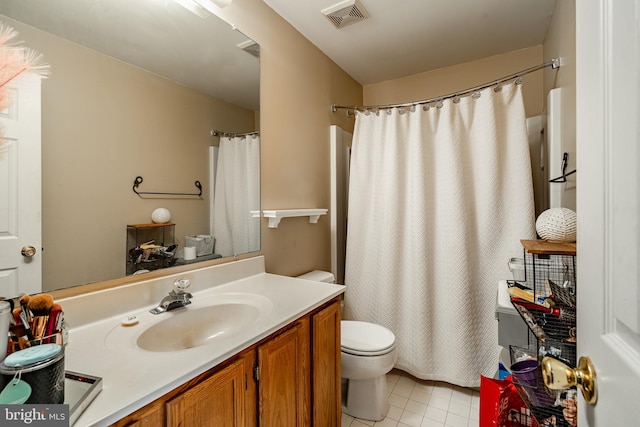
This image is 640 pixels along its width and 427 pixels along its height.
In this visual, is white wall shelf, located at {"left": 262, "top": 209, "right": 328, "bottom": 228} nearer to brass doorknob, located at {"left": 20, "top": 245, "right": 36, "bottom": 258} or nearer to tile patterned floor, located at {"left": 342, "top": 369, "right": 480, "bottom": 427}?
brass doorknob, located at {"left": 20, "top": 245, "right": 36, "bottom": 258}

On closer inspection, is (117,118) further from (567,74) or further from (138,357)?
(567,74)

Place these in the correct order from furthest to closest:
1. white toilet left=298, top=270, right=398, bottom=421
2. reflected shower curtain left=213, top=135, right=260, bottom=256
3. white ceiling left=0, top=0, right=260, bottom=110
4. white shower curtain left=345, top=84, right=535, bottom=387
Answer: white shower curtain left=345, top=84, right=535, bottom=387 → white toilet left=298, top=270, right=398, bottom=421 → reflected shower curtain left=213, top=135, right=260, bottom=256 → white ceiling left=0, top=0, right=260, bottom=110

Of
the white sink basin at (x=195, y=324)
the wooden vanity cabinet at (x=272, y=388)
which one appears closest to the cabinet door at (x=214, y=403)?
the wooden vanity cabinet at (x=272, y=388)

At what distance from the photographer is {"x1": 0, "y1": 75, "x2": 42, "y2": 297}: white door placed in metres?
0.84

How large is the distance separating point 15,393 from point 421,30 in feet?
8.00

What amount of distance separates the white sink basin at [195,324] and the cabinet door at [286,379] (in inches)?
4.8

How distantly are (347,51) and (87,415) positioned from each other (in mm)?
2409

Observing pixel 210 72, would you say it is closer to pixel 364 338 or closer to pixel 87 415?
pixel 87 415

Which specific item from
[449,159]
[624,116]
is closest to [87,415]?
[624,116]

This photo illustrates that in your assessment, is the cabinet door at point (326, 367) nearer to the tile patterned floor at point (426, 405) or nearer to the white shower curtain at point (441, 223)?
the tile patterned floor at point (426, 405)

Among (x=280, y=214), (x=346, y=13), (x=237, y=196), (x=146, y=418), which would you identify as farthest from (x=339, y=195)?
(x=146, y=418)

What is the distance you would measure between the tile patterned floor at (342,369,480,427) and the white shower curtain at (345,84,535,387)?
92mm

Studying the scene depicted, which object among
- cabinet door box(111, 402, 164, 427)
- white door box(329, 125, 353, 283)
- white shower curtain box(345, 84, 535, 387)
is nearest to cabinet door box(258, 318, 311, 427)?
cabinet door box(111, 402, 164, 427)

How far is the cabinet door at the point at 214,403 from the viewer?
71 centimetres
